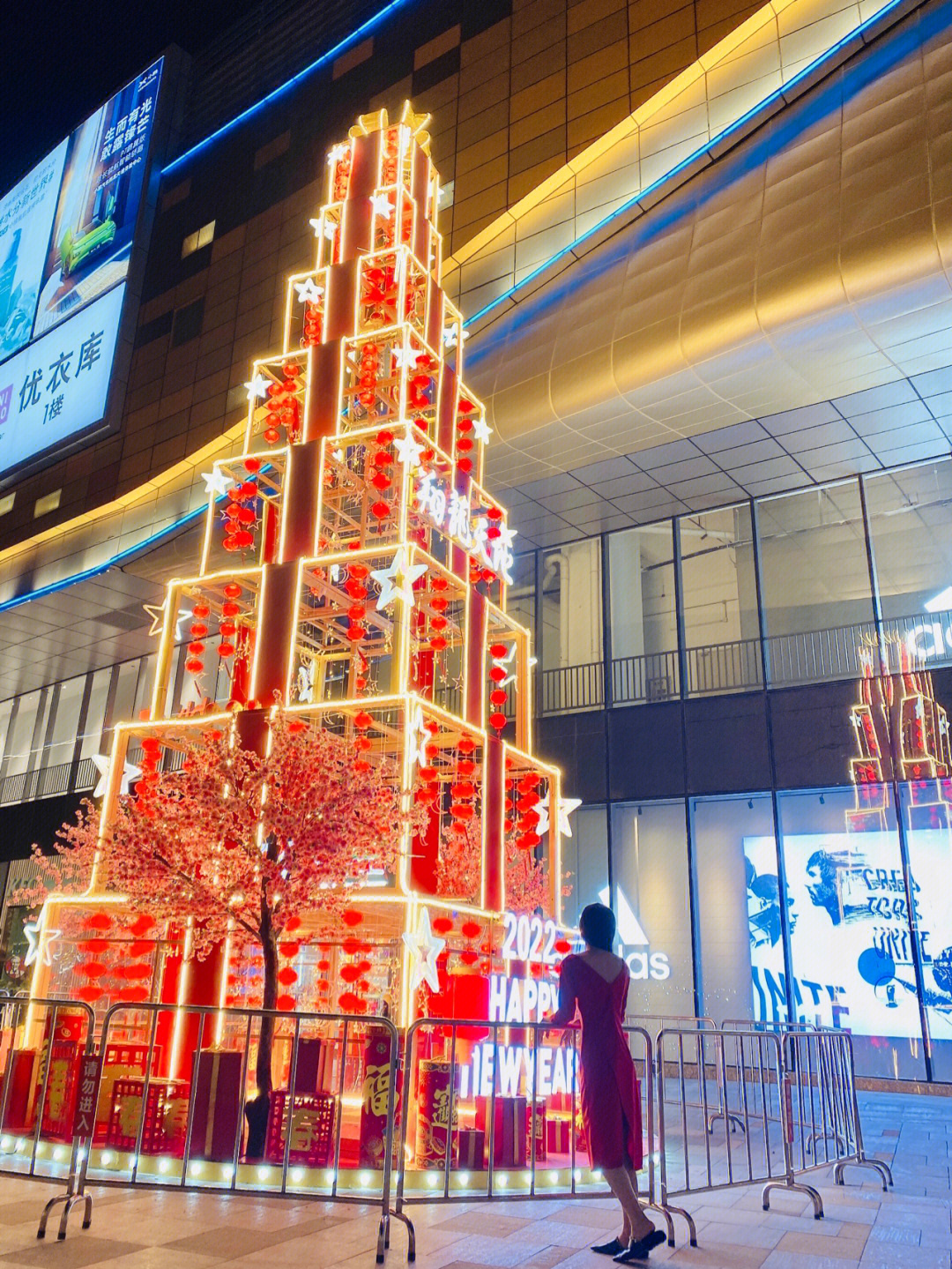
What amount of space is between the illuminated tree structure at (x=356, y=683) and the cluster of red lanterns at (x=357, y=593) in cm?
3

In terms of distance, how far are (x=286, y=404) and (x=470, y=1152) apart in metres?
9.10

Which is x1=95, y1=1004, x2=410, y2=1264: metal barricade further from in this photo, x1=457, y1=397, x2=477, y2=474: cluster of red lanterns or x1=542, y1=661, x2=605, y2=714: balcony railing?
x1=542, y1=661, x2=605, y2=714: balcony railing

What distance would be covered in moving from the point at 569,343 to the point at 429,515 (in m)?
5.87

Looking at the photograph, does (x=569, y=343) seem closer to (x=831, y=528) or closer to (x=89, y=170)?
(x=831, y=528)

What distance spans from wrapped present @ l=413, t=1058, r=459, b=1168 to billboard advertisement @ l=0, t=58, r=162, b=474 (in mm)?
22406

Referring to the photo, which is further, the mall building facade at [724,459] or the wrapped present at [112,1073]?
the mall building facade at [724,459]

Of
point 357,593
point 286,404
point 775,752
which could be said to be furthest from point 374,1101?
point 775,752

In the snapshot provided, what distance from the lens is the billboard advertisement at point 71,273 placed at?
26.8m

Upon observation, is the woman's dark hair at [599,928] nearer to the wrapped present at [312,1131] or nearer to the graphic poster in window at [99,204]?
the wrapped present at [312,1131]

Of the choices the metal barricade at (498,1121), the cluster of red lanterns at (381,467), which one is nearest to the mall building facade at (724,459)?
the cluster of red lanterns at (381,467)

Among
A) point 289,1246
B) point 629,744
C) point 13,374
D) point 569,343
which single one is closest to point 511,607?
point 629,744

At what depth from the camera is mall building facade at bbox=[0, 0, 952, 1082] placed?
12906 millimetres

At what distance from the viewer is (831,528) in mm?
16703

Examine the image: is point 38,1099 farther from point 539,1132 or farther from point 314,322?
point 314,322
